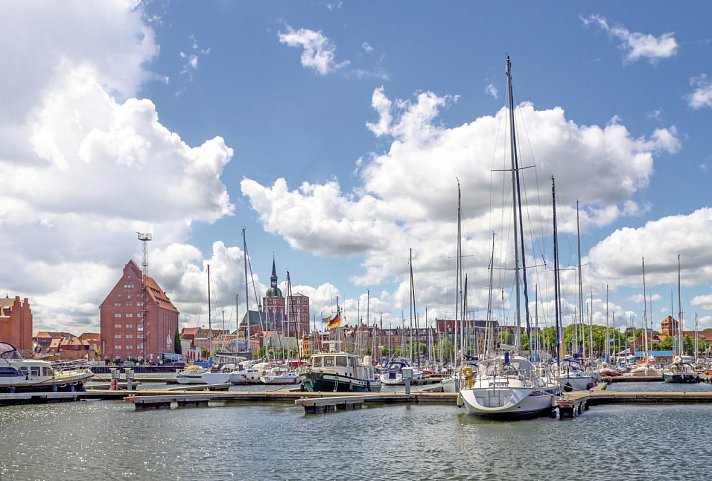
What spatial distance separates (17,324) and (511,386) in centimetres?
15759

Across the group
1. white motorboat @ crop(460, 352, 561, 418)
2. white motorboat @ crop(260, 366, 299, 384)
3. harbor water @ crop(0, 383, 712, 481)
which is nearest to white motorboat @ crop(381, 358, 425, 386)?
white motorboat @ crop(260, 366, 299, 384)

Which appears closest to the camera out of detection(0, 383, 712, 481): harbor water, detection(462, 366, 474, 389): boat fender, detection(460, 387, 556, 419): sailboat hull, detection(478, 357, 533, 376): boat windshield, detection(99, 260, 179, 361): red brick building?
detection(0, 383, 712, 481): harbor water

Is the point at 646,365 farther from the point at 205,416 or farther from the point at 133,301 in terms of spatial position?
the point at 133,301

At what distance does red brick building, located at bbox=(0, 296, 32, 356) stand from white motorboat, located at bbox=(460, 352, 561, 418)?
151 m

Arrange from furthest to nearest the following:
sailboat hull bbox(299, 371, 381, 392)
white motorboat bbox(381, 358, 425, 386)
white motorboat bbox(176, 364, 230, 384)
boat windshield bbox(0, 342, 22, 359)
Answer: white motorboat bbox(176, 364, 230, 384) < white motorboat bbox(381, 358, 425, 386) < boat windshield bbox(0, 342, 22, 359) < sailboat hull bbox(299, 371, 381, 392)

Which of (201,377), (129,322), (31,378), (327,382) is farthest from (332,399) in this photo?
(129,322)

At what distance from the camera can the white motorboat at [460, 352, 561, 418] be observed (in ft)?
134

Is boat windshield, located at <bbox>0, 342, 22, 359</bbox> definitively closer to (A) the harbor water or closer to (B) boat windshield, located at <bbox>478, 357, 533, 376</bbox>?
(A) the harbor water

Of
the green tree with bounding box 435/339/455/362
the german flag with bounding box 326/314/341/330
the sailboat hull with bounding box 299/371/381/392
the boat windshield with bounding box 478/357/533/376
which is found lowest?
the green tree with bounding box 435/339/455/362

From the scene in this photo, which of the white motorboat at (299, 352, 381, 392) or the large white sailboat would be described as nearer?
the large white sailboat

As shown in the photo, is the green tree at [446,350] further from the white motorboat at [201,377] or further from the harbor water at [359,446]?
the harbor water at [359,446]

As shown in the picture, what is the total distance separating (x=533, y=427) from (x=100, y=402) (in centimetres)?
3683

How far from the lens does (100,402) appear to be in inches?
2383

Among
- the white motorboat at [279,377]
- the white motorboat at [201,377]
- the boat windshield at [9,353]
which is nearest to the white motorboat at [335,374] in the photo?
the white motorboat at [279,377]
